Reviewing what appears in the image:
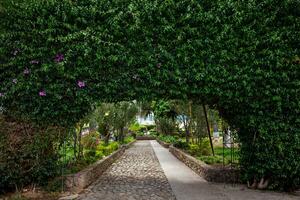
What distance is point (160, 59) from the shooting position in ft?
31.1

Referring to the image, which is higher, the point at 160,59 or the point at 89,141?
the point at 160,59

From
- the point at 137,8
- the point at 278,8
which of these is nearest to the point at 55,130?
A: the point at 137,8

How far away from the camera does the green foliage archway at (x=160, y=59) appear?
9.26 m

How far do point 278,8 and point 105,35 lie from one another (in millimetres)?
5098

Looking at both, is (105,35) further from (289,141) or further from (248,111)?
(289,141)

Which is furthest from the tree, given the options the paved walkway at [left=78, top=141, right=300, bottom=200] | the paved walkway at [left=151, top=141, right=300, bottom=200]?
the paved walkway at [left=151, top=141, right=300, bottom=200]

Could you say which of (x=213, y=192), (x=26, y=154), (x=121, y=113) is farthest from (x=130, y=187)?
(x=121, y=113)

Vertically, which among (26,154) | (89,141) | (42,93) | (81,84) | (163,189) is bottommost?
(163,189)

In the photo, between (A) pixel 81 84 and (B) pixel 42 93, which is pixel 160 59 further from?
(B) pixel 42 93

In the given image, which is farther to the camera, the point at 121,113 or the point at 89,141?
the point at 121,113

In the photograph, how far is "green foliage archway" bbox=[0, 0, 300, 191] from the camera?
9.26m

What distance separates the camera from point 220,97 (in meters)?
9.67

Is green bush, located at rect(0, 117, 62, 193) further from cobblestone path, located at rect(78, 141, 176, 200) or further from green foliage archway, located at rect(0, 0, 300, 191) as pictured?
cobblestone path, located at rect(78, 141, 176, 200)

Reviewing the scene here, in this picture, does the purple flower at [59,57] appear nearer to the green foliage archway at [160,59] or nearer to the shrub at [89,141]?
the green foliage archway at [160,59]
